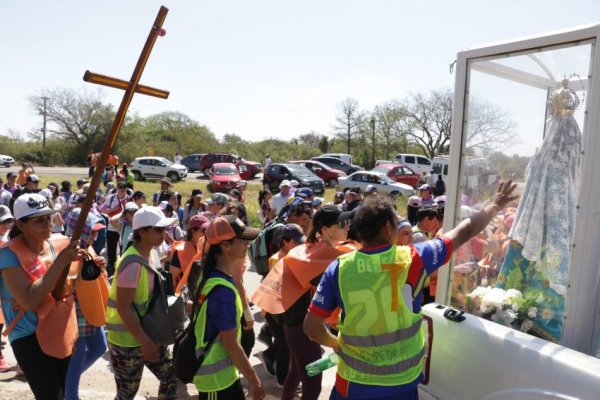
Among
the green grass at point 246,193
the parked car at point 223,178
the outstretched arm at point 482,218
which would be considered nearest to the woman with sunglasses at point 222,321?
the outstretched arm at point 482,218

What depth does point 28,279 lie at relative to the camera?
2.95 metres

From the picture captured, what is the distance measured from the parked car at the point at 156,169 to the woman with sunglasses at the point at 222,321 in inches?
1102

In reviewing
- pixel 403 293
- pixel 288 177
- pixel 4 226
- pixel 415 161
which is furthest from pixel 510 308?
pixel 415 161

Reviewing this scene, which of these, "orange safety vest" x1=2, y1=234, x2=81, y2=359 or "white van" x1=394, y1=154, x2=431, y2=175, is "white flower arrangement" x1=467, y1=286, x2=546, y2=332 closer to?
"orange safety vest" x1=2, y1=234, x2=81, y2=359

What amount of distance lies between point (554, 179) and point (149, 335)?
258 centimetres

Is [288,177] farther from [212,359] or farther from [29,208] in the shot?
[212,359]

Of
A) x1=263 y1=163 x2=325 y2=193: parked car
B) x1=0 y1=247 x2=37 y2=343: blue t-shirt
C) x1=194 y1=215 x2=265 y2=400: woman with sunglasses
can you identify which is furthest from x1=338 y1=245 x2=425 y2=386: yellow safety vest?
x1=263 y1=163 x2=325 y2=193: parked car

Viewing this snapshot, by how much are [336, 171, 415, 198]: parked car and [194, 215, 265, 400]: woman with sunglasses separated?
19.5m

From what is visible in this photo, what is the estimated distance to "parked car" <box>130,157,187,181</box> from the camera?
1182 inches

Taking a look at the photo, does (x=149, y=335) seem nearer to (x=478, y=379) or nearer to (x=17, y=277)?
(x=17, y=277)

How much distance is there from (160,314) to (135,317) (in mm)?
161

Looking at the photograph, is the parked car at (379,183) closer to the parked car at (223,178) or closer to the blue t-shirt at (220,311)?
the parked car at (223,178)

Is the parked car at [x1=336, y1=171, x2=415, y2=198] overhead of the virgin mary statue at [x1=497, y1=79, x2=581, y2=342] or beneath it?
beneath

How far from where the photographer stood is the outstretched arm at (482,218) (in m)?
2.57
